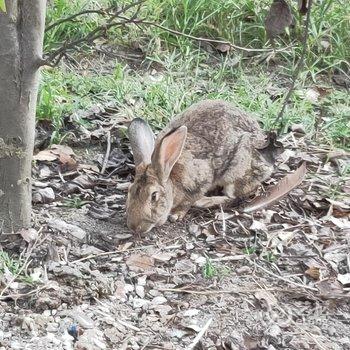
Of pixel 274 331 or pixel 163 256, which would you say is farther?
pixel 163 256

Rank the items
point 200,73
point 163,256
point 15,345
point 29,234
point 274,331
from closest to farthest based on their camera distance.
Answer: point 15,345 → point 274,331 → point 29,234 → point 163,256 → point 200,73

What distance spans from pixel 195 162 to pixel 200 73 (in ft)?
6.62

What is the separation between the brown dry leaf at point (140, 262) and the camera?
491 cm

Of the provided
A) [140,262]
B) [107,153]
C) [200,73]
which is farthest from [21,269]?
[200,73]

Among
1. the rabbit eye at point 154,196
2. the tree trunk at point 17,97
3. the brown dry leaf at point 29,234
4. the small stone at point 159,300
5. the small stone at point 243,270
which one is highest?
the tree trunk at point 17,97

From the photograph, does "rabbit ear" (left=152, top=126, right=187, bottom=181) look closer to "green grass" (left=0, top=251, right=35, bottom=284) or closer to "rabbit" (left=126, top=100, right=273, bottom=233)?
"rabbit" (left=126, top=100, right=273, bottom=233)

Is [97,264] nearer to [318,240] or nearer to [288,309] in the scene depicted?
[288,309]

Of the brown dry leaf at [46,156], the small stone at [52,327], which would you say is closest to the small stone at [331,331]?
the small stone at [52,327]

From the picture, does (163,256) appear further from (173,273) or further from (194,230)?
(194,230)

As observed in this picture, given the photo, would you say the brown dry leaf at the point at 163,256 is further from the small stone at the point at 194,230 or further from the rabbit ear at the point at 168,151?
the rabbit ear at the point at 168,151

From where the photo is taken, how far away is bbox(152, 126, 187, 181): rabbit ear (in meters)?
5.37

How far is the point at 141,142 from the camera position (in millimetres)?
5629

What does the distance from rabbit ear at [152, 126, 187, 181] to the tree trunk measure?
3.05ft

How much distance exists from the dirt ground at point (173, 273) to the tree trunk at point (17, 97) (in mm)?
246
